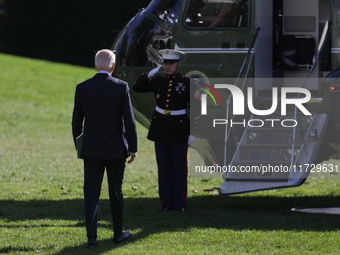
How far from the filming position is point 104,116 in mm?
4328

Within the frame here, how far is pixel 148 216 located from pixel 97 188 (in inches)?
57.5

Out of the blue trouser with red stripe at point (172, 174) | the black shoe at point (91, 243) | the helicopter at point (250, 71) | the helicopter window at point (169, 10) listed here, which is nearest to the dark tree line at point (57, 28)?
the helicopter window at point (169, 10)

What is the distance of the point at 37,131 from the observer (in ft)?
49.5

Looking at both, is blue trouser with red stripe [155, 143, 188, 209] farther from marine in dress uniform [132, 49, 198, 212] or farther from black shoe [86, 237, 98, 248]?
black shoe [86, 237, 98, 248]

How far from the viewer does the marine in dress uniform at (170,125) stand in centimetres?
586

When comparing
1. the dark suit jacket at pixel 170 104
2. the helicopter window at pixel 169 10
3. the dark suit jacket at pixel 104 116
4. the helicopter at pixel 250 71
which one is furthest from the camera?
the helicopter window at pixel 169 10

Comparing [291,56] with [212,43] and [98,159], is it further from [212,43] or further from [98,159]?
[98,159]

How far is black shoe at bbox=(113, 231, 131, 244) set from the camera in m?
4.47

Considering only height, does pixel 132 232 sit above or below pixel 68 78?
above

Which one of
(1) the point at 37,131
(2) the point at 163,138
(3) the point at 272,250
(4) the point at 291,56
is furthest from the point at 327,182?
(1) the point at 37,131

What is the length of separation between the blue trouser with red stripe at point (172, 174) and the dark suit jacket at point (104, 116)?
160 centimetres

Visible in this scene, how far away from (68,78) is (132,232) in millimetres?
22297

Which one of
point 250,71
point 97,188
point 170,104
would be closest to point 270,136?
point 250,71

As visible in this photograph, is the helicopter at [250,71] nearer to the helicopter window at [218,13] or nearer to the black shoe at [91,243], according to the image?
the helicopter window at [218,13]
